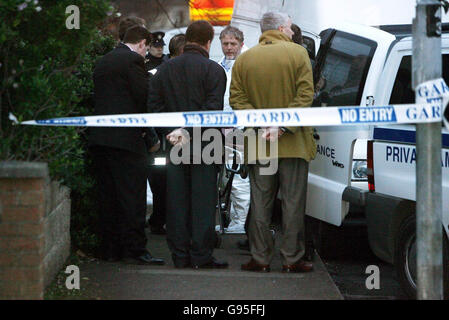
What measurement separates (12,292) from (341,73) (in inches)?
164

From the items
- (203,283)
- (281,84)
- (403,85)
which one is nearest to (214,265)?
(203,283)

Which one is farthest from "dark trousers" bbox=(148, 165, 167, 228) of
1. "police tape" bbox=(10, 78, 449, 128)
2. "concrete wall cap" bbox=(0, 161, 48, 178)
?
"concrete wall cap" bbox=(0, 161, 48, 178)

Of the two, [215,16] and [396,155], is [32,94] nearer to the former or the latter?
[396,155]

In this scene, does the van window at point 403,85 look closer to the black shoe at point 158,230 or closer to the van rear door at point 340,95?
the van rear door at point 340,95

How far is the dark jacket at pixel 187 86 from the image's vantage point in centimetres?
739

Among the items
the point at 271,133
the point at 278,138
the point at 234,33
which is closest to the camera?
the point at 271,133

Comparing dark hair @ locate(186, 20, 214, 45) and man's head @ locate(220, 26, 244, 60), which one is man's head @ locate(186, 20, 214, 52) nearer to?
dark hair @ locate(186, 20, 214, 45)

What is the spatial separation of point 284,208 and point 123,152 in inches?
54.2

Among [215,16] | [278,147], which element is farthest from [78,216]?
[215,16]

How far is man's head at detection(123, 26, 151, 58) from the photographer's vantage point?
7.74 m

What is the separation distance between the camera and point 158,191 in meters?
9.38

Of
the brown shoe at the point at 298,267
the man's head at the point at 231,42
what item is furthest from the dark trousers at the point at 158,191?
the brown shoe at the point at 298,267

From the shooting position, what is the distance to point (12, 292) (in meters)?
5.65

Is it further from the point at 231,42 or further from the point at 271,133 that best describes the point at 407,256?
the point at 231,42
